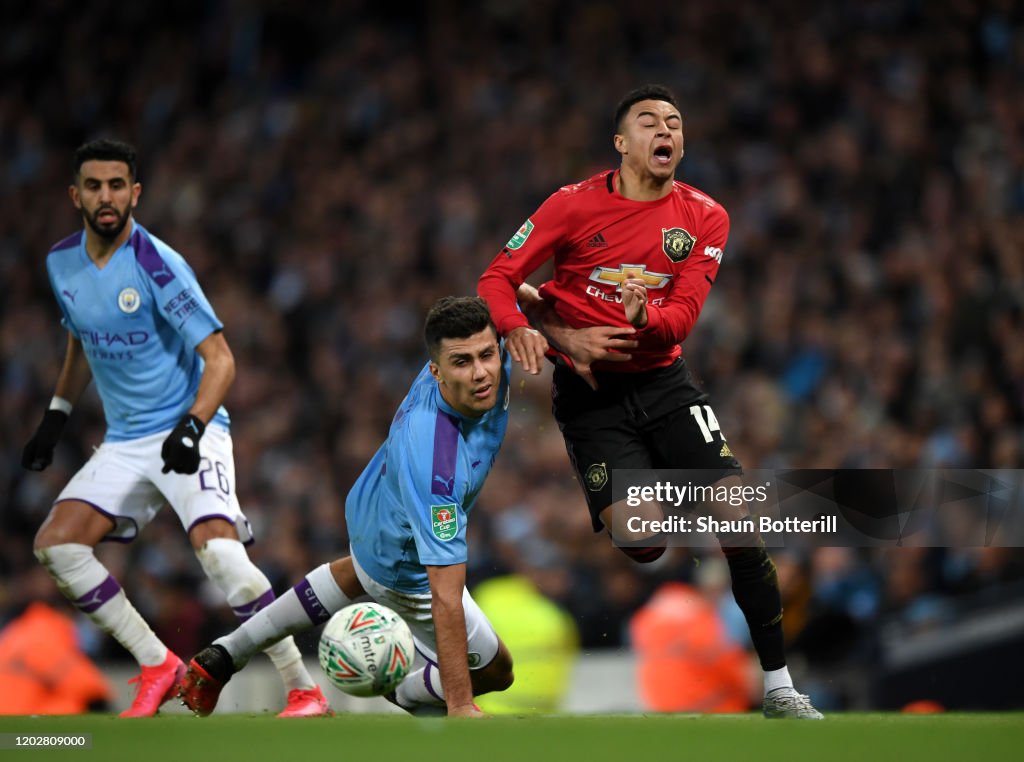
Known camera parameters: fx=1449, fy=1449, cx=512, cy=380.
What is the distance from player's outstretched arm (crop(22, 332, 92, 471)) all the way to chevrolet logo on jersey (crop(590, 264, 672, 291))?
243 centimetres

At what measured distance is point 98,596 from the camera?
6211 millimetres

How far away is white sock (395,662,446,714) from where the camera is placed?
597 centimetres

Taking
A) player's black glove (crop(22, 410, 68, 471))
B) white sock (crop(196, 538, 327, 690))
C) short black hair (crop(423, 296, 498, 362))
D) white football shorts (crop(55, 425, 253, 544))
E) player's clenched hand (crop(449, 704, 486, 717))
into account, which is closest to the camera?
player's clenched hand (crop(449, 704, 486, 717))

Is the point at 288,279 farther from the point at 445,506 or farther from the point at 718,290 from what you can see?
the point at 445,506

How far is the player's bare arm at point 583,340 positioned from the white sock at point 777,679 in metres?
1.34

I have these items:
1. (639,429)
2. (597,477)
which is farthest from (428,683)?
(639,429)

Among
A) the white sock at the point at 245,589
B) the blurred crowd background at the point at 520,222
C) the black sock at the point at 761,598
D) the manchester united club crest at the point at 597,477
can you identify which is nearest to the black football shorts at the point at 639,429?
the manchester united club crest at the point at 597,477

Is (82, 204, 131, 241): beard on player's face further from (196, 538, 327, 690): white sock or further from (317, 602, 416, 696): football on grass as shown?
(317, 602, 416, 696): football on grass

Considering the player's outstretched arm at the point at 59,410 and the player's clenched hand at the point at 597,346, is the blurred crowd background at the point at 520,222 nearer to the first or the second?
the player's outstretched arm at the point at 59,410

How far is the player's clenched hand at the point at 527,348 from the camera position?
17.5ft

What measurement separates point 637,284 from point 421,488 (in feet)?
3.87

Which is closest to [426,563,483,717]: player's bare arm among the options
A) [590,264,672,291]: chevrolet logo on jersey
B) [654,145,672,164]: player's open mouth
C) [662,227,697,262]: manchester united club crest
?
[590,264,672,291]: chevrolet logo on jersey

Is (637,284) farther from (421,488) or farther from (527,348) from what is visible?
(421,488)

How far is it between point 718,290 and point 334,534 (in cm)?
359
